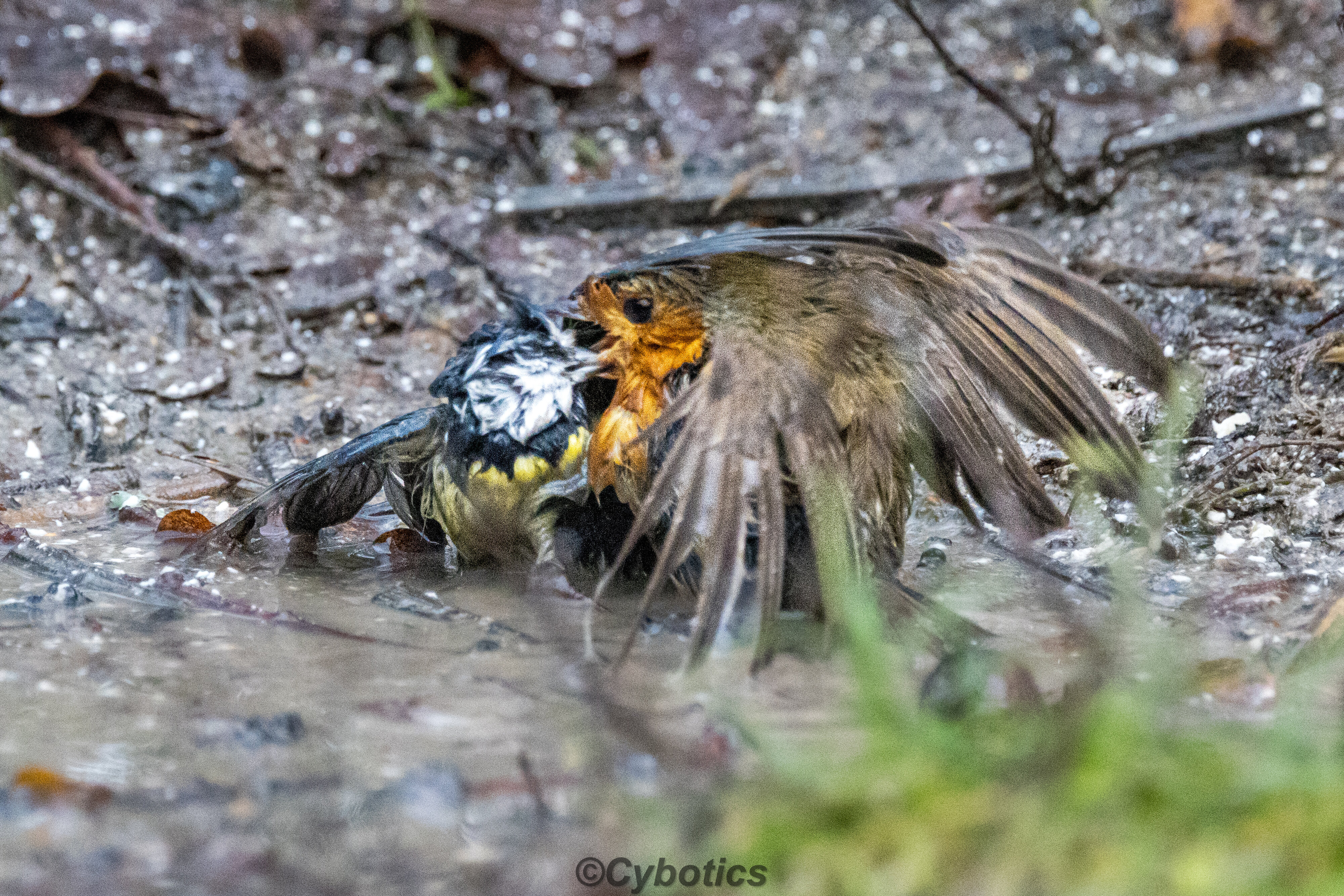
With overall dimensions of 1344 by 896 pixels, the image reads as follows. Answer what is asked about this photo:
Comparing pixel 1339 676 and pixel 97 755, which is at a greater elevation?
pixel 1339 676

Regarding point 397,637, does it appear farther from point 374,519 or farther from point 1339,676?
point 1339,676

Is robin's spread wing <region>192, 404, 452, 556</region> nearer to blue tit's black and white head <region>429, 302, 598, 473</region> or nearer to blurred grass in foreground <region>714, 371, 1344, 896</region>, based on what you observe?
blue tit's black and white head <region>429, 302, 598, 473</region>

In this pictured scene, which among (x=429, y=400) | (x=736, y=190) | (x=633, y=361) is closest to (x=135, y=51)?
(x=429, y=400)

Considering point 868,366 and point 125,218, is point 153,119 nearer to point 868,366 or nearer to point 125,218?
point 125,218

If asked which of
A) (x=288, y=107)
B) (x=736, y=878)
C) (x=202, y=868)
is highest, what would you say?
(x=288, y=107)

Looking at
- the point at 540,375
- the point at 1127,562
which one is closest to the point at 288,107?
the point at 540,375

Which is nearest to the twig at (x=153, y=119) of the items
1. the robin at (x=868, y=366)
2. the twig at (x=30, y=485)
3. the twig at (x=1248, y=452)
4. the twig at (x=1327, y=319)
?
the twig at (x=30, y=485)

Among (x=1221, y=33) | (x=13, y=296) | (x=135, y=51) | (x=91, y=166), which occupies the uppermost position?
(x=1221, y=33)

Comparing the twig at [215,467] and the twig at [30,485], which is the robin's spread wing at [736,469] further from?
the twig at [30,485]
